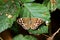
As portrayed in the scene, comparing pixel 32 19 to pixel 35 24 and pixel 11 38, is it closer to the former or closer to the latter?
pixel 35 24

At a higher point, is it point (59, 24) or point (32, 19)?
point (32, 19)

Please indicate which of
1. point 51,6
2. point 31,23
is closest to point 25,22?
point 31,23

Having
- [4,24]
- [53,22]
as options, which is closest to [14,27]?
[4,24]

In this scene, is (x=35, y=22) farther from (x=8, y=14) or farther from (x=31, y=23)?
(x=8, y=14)

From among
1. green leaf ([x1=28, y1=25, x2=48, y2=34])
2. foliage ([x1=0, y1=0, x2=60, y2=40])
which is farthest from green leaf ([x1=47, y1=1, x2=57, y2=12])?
green leaf ([x1=28, y1=25, x2=48, y2=34])

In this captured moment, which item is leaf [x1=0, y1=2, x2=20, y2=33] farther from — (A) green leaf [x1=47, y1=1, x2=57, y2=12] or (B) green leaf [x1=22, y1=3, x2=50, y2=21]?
(A) green leaf [x1=47, y1=1, x2=57, y2=12]

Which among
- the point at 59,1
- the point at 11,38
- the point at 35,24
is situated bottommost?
the point at 11,38
